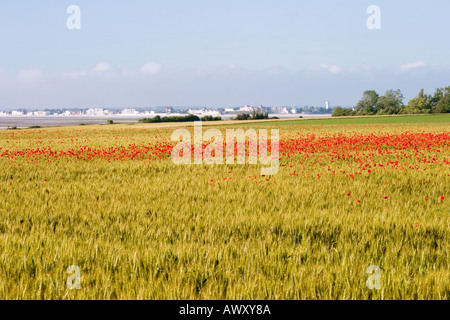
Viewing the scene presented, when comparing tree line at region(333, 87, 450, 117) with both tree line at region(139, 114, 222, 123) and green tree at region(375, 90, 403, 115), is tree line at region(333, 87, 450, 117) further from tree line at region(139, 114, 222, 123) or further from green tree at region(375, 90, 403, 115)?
tree line at region(139, 114, 222, 123)

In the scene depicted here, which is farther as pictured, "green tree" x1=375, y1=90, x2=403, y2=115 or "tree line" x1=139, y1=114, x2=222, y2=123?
"green tree" x1=375, y1=90, x2=403, y2=115

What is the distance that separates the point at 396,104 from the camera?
555ft

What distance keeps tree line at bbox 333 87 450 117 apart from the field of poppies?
4509 inches

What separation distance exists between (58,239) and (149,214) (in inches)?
70.7

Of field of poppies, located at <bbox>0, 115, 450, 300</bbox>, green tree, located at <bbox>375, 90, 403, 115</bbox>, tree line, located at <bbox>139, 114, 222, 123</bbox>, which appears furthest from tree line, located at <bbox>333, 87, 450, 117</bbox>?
field of poppies, located at <bbox>0, 115, 450, 300</bbox>

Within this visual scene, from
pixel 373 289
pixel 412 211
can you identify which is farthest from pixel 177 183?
pixel 373 289

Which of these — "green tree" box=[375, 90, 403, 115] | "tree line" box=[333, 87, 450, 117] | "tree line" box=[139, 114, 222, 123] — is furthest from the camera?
"green tree" box=[375, 90, 403, 115]

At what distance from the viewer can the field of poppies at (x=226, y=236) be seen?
11.8ft

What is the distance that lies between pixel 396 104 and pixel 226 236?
18177 centimetres

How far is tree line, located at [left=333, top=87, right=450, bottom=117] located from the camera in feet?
395

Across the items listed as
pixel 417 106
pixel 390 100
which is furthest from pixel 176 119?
pixel 390 100

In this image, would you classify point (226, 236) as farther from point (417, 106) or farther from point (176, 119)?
point (417, 106)

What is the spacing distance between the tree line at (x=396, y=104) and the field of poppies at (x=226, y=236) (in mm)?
114540

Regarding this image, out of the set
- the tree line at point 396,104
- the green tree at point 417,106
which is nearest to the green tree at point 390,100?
the tree line at point 396,104
